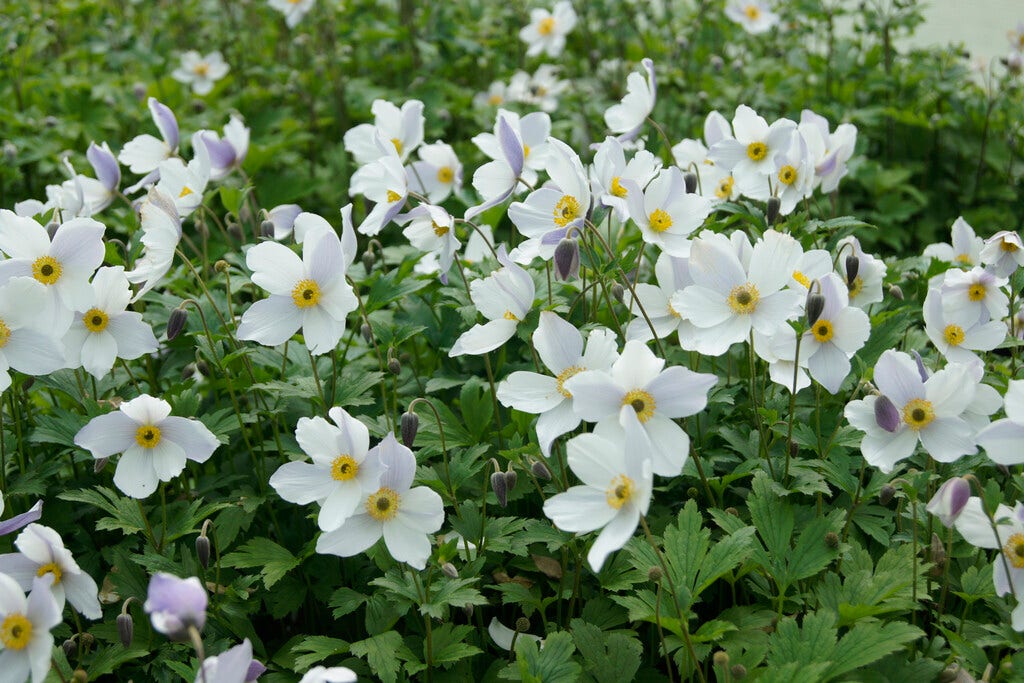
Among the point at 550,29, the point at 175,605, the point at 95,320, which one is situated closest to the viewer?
the point at 175,605

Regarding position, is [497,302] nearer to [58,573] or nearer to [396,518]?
[396,518]

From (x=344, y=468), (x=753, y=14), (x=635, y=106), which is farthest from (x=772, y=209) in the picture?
(x=753, y=14)

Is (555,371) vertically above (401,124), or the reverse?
(555,371)

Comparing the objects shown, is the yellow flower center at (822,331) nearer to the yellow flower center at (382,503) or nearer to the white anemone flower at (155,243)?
the yellow flower center at (382,503)

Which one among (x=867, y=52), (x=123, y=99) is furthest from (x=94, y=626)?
(x=867, y=52)

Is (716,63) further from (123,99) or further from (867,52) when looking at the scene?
(123,99)

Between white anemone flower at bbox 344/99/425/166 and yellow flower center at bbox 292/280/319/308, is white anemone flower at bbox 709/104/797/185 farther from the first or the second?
yellow flower center at bbox 292/280/319/308
